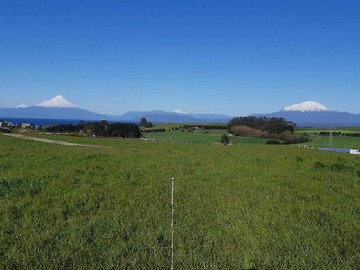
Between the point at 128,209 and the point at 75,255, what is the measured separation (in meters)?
3.54

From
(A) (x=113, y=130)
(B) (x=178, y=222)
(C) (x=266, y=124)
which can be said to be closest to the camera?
(B) (x=178, y=222)

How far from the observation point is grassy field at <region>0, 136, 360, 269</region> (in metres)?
7.30

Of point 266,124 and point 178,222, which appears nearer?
point 178,222

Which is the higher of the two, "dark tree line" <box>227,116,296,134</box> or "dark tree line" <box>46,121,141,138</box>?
"dark tree line" <box>227,116,296,134</box>

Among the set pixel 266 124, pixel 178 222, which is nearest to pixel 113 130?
pixel 266 124

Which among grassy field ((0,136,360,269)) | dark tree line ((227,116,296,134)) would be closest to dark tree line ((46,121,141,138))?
dark tree line ((227,116,296,134))

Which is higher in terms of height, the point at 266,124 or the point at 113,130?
the point at 266,124

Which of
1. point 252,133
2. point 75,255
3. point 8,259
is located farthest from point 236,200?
point 252,133

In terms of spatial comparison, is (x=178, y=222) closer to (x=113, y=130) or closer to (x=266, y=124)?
(x=113, y=130)

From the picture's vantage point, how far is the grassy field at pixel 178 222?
7301 millimetres

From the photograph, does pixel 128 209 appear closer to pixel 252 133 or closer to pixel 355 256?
pixel 355 256

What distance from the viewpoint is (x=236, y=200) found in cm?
1224

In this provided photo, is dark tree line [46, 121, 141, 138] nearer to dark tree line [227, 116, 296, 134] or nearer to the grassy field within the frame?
dark tree line [227, 116, 296, 134]

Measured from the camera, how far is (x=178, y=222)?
381 inches
